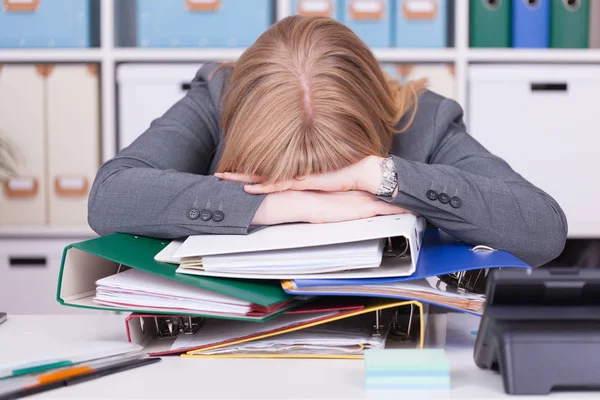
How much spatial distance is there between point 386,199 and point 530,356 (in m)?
0.35

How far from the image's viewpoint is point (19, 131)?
2139mm

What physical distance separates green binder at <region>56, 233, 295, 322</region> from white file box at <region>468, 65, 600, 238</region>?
1.42 metres

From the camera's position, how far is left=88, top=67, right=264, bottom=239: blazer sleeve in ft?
2.97

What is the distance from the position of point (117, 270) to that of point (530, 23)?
158 centimetres

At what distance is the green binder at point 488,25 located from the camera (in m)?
2.10

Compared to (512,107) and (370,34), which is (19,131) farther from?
(512,107)

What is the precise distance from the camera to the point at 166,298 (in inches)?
29.7

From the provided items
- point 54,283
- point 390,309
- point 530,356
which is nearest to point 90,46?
point 54,283

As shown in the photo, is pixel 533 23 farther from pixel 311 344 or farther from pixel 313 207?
pixel 311 344

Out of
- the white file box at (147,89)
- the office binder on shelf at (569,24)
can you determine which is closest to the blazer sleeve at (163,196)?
the white file box at (147,89)

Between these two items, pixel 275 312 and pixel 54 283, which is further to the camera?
pixel 54 283

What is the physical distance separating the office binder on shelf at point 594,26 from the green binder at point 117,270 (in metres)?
1.64

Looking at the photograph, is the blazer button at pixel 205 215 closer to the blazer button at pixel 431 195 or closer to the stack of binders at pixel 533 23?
the blazer button at pixel 431 195

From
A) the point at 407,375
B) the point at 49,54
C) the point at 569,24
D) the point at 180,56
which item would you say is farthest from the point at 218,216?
the point at 569,24
